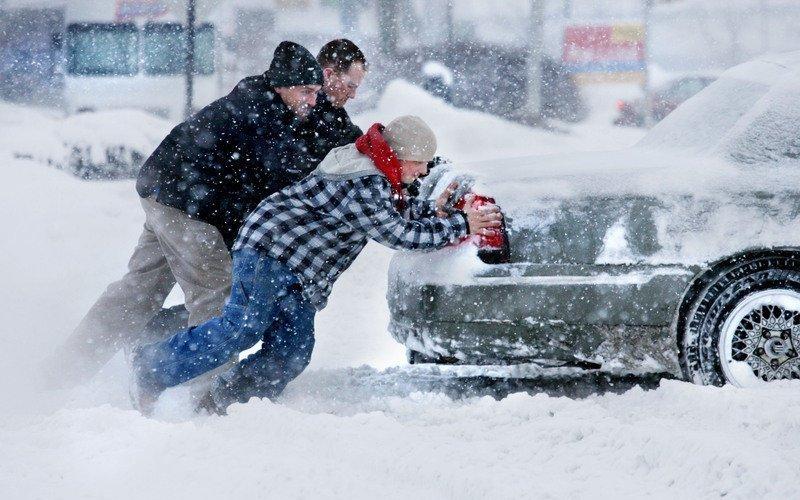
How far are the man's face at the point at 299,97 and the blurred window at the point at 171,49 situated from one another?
19.2 metres

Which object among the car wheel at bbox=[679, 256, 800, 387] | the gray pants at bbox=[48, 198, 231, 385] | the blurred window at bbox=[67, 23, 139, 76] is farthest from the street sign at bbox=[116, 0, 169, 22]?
the car wheel at bbox=[679, 256, 800, 387]

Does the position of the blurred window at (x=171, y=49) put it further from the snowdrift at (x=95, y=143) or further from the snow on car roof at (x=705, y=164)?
the snow on car roof at (x=705, y=164)

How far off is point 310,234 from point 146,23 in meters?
22.2

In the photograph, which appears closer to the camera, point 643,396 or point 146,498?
point 146,498

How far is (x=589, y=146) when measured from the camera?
25.6 m

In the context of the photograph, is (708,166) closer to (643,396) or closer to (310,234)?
(643,396)

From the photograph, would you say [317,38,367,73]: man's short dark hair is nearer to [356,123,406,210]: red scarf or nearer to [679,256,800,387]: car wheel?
[356,123,406,210]: red scarf

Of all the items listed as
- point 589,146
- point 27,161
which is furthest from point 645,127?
point 27,161

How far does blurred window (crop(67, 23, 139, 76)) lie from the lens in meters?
23.6

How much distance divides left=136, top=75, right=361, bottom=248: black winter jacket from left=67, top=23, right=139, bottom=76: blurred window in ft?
63.4

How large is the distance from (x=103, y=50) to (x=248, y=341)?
21024 millimetres

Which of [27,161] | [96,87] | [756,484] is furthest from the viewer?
[96,87]

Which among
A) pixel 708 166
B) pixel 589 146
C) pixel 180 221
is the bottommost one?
pixel 589 146

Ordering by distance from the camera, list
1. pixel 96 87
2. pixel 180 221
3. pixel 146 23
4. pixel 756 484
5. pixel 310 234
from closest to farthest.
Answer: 1. pixel 756 484
2. pixel 310 234
3. pixel 180 221
4. pixel 96 87
5. pixel 146 23
